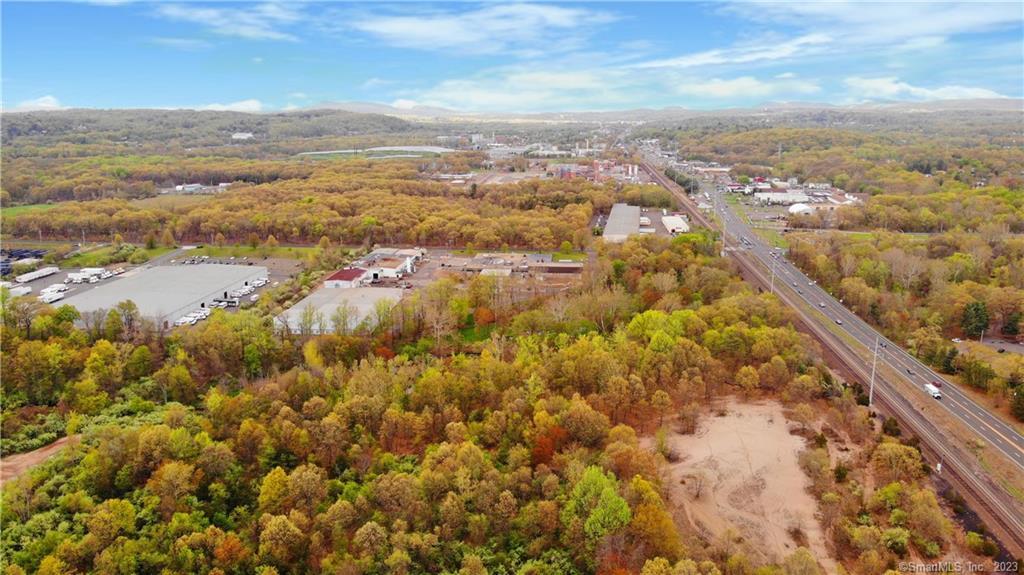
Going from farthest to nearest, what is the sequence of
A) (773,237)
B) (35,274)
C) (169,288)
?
(773,237) → (35,274) → (169,288)

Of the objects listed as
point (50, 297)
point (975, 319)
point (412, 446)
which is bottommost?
point (412, 446)

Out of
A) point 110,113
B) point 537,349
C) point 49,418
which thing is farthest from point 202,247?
point 110,113

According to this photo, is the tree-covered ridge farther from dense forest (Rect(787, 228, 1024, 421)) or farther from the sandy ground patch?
the sandy ground patch

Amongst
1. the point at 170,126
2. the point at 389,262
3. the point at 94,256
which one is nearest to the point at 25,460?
the point at 389,262

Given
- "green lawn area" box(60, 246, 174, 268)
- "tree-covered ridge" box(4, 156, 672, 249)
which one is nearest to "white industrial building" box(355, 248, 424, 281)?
"tree-covered ridge" box(4, 156, 672, 249)

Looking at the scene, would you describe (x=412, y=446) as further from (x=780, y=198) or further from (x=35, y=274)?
(x=780, y=198)

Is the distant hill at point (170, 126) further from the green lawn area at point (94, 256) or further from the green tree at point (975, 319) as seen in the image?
the green tree at point (975, 319)
